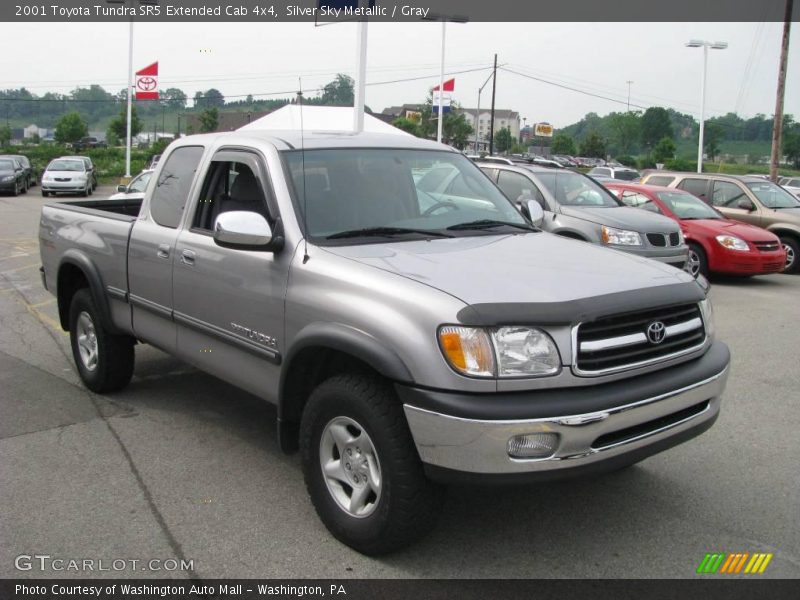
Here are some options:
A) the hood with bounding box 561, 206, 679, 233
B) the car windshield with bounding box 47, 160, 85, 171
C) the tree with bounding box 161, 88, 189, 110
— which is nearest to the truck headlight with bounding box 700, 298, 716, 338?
the hood with bounding box 561, 206, 679, 233

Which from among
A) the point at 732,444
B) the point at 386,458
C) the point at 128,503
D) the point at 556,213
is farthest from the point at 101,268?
the point at 556,213

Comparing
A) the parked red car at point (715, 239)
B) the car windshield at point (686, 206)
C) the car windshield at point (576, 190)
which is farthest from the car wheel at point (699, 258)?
the car windshield at point (576, 190)

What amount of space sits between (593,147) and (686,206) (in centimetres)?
7773

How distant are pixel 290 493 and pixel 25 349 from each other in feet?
14.1

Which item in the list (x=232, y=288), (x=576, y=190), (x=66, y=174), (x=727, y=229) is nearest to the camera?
(x=232, y=288)

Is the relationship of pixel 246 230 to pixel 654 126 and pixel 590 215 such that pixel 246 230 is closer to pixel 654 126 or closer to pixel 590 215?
pixel 590 215

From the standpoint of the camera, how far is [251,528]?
3832mm

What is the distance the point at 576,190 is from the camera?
1145 centimetres

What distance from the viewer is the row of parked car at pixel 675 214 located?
10477 millimetres

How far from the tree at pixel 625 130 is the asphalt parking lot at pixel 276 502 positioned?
385 feet

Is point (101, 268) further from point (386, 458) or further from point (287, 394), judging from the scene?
point (386, 458)

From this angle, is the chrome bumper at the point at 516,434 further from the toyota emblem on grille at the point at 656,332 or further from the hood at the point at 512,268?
the hood at the point at 512,268

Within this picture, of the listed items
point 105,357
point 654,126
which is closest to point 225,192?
point 105,357

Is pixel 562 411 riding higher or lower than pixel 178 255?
lower
